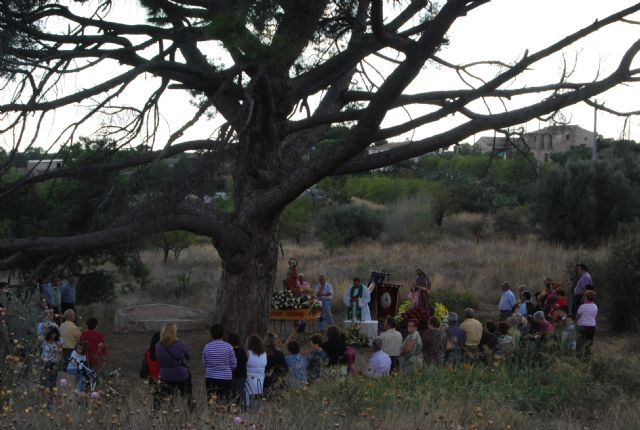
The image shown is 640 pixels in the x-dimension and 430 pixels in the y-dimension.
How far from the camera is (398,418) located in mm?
8047

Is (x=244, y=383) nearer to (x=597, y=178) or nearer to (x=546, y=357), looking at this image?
(x=546, y=357)

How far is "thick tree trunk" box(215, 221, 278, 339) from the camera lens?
48.4 ft

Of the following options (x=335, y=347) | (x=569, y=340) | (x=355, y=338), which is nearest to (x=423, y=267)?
(x=355, y=338)

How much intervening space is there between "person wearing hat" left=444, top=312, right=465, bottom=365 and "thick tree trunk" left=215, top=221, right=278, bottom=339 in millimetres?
3029

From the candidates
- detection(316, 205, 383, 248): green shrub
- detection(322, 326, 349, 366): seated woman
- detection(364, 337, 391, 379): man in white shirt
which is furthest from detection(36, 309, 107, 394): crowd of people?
detection(316, 205, 383, 248): green shrub

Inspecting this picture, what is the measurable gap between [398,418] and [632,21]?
6.79m

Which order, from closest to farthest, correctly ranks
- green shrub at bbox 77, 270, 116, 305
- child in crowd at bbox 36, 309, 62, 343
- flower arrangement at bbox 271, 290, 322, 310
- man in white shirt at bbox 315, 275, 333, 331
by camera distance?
child in crowd at bbox 36, 309, 62, 343
flower arrangement at bbox 271, 290, 322, 310
man in white shirt at bbox 315, 275, 333, 331
green shrub at bbox 77, 270, 116, 305

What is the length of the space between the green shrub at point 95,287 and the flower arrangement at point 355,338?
6.66 meters

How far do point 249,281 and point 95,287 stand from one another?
8.91 metres

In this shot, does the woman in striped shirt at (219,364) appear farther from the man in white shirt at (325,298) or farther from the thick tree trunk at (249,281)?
the man in white shirt at (325,298)

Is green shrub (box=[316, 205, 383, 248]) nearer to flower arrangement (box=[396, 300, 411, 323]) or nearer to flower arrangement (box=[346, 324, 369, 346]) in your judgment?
flower arrangement (box=[396, 300, 411, 323])

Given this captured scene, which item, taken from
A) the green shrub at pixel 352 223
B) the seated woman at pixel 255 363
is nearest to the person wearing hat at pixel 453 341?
the seated woman at pixel 255 363

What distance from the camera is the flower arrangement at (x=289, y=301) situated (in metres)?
18.8

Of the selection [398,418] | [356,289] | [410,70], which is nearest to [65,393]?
[398,418]
